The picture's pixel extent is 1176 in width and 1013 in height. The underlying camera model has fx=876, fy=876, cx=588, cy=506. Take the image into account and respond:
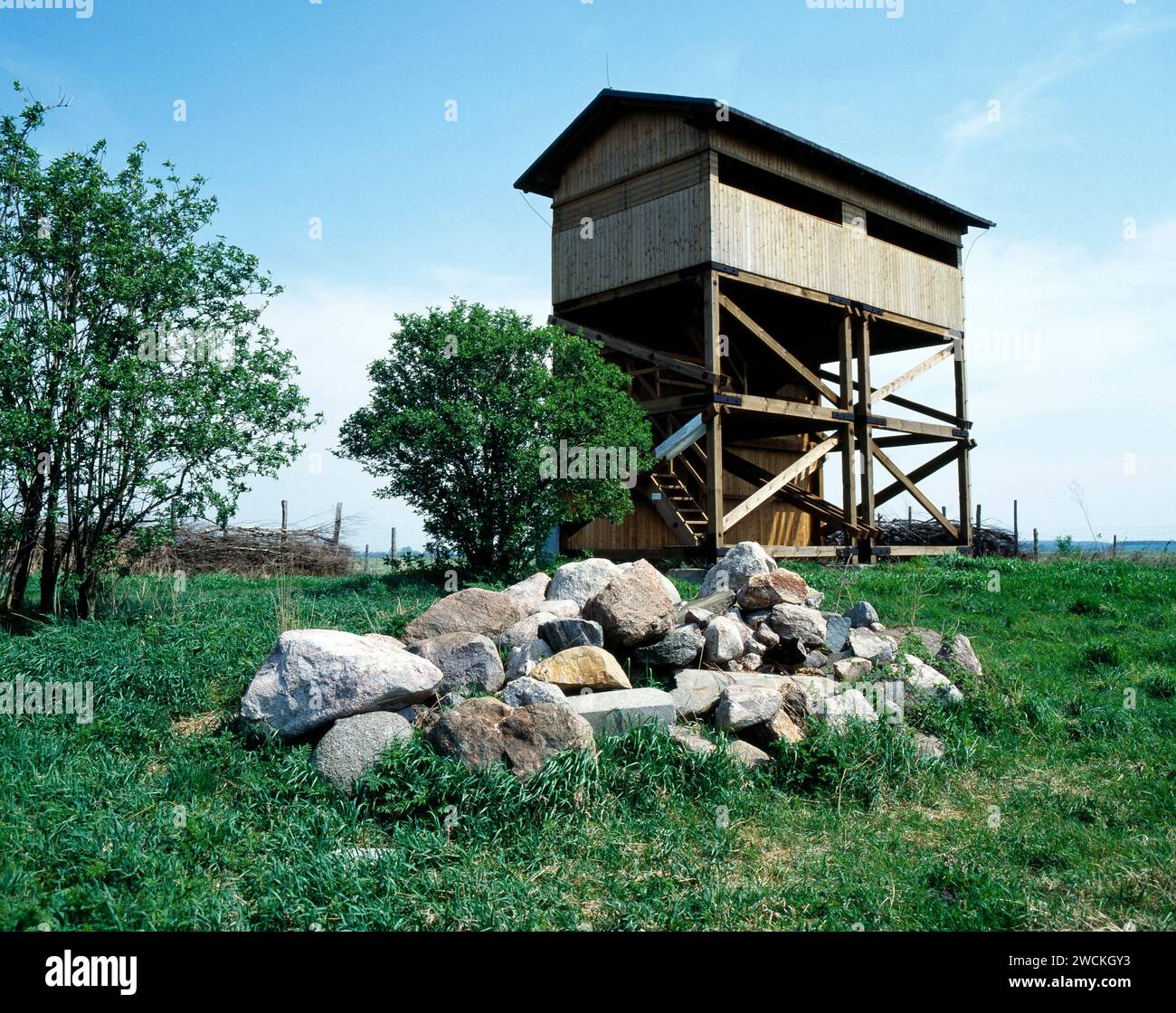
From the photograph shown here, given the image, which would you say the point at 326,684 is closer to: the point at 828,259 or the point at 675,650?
the point at 675,650

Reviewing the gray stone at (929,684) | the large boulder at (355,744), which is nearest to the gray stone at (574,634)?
the large boulder at (355,744)

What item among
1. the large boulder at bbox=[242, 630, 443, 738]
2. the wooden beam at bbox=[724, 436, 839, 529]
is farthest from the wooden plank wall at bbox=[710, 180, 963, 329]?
the large boulder at bbox=[242, 630, 443, 738]

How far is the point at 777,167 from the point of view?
17.5m

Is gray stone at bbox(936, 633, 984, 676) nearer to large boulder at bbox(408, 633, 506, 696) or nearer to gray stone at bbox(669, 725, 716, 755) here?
gray stone at bbox(669, 725, 716, 755)

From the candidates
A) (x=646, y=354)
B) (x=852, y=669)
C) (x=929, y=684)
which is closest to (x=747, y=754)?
(x=852, y=669)

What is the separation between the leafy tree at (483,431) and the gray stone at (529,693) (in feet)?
23.0

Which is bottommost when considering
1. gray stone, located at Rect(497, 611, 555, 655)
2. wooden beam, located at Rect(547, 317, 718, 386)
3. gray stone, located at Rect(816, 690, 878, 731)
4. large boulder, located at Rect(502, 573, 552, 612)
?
gray stone, located at Rect(816, 690, 878, 731)

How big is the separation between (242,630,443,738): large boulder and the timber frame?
411 inches

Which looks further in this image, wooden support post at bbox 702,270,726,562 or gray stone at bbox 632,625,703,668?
wooden support post at bbox 702,270,726,562

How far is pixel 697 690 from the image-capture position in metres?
6.69

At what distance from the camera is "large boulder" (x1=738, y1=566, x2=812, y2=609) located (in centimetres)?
820

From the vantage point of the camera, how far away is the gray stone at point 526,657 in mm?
6934
